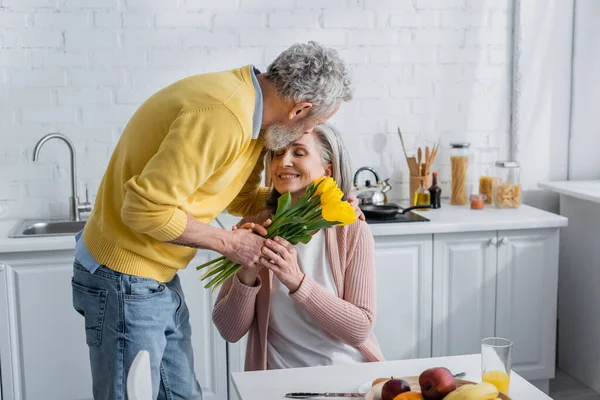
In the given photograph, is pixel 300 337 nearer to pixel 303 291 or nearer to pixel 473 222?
pixel 303 291

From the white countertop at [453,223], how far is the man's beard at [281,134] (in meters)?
1.23

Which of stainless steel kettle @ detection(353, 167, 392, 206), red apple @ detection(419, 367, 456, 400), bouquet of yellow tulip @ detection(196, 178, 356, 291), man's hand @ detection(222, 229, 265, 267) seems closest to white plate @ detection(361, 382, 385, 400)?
red apple @ detection(419, 367, 456, 400)

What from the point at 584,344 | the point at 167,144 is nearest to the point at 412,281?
the point at 584,344

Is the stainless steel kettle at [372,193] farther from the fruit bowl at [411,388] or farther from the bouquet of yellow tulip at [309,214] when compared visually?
Answer: the fruit bowl at [411,388]

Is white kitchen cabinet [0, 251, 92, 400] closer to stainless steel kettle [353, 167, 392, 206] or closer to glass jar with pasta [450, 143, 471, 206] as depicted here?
stainless steel kettle [353, 167, 392, 206]

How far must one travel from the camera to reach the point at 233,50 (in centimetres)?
373

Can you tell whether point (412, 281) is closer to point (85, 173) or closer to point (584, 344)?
point (584, 344)

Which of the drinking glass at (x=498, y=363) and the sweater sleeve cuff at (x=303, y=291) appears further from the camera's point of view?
the sweater sleeve cuff at (x=303, y=291)

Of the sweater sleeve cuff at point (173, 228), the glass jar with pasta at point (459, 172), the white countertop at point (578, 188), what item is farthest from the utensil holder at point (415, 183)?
the sweater sleeve cuff at point (173, 228)

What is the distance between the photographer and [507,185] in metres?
3.84

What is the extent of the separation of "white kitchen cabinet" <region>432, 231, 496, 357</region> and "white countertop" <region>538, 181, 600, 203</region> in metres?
0.49

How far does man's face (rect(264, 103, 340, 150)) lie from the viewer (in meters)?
2.12

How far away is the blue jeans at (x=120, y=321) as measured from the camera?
2.13 meters

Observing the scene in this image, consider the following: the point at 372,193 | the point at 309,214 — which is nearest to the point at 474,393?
the point at 309,214
